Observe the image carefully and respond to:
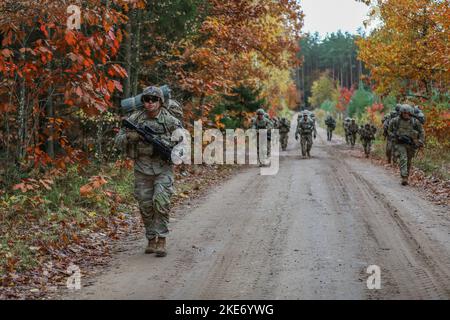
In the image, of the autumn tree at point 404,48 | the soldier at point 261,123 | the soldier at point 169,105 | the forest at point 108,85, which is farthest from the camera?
the autumn tree at point 404,48

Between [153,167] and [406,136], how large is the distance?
9017 mm

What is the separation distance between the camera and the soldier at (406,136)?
14.6 meters

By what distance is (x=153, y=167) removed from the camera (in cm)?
768

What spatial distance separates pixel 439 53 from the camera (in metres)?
15.8

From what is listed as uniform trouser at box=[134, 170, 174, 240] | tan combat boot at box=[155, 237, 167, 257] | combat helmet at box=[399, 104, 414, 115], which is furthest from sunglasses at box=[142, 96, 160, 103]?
combat helmet at box=[399, 104, 414, 115]

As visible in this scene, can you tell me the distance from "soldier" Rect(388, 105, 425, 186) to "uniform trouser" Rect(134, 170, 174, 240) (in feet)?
28.3

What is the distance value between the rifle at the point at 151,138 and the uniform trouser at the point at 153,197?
1.03 ft

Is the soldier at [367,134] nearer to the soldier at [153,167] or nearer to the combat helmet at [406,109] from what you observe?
the combat helmet at [406,109]

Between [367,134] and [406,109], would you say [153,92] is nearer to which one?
[406,109]

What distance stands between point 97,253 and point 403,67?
16.7 metres

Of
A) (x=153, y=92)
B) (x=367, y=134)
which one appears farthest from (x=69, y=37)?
(x=367, y=134)

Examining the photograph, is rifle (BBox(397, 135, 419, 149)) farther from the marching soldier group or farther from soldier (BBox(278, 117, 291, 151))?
soldier (BBox(278, 117, 291, 151))

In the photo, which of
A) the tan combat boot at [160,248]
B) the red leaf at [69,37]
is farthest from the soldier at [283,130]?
the red leaf at [69,37]

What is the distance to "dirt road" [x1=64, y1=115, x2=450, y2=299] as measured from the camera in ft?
19.8
